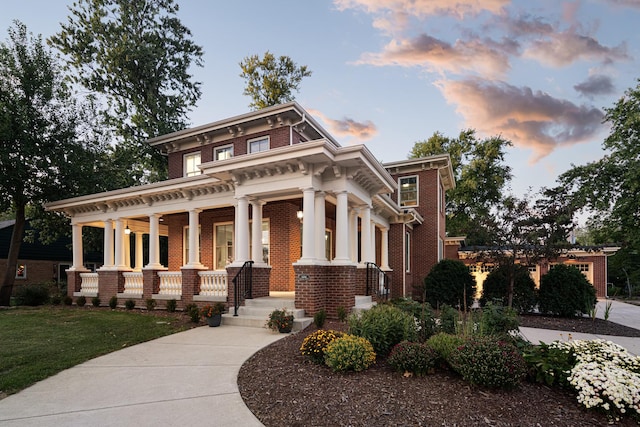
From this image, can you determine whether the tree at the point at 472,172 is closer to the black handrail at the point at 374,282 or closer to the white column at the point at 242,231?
the black handrail at the point at 374,282

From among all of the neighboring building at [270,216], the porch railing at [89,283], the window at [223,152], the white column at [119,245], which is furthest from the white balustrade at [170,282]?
the window at [223,152]

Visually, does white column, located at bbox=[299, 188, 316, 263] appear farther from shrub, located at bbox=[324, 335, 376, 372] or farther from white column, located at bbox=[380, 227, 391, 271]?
white column, located at bbox=[380, 227, 391, 271]

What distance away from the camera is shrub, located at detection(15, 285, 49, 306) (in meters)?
14.2

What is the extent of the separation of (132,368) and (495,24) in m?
12.1

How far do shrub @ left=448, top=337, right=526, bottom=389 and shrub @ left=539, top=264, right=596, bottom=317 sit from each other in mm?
8260

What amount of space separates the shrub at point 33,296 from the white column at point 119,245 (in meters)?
4.16

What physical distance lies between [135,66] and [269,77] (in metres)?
8.90

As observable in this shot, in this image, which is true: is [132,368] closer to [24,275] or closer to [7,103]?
[7,103]

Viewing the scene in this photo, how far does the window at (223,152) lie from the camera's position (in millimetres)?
13867

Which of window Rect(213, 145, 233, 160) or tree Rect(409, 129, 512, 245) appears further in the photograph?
tree Rect(409, 129, 512, 245)

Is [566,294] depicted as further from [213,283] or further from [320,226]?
[213,283]

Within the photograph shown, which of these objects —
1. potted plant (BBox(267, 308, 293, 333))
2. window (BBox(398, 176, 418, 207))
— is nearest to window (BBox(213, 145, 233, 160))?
potted plant (BBox(267, 308, 293, 333))

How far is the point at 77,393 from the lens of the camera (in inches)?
176

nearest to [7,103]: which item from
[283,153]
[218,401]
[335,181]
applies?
[283,153]
